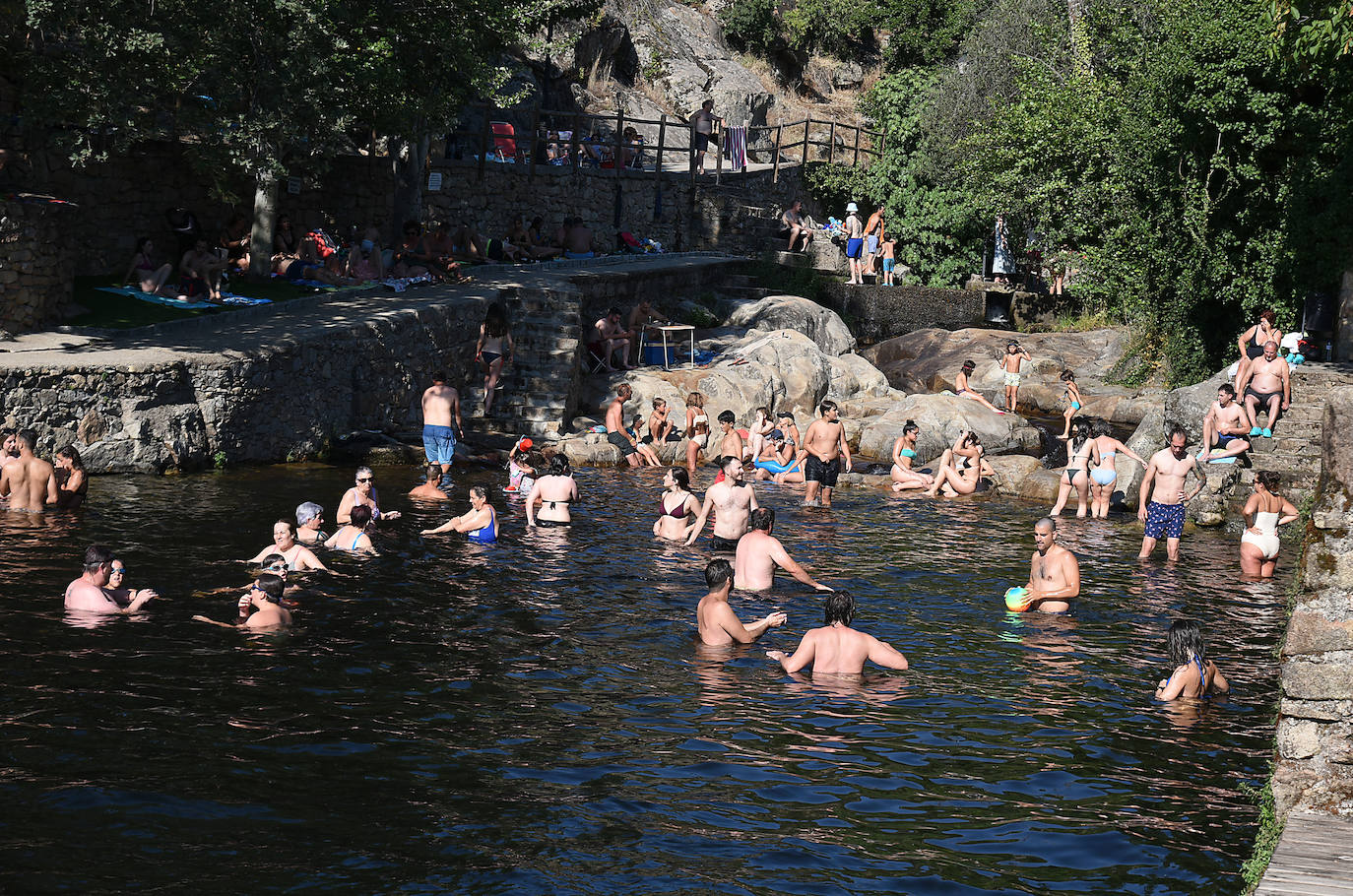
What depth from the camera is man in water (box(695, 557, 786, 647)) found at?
37.9 ft

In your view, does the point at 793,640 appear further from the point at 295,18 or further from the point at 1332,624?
the point at 295,18

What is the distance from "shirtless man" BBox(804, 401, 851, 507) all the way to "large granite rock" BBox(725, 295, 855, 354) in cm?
Answer: 1077

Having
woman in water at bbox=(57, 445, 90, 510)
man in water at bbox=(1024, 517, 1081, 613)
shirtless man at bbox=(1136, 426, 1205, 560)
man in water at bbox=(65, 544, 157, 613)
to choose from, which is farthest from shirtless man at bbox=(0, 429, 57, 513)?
shirtless man at bbox=(1136, 426, 1205, 560)

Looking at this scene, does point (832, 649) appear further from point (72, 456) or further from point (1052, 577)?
point (72, 456)

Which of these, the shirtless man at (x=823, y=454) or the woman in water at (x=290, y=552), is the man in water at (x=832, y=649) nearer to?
the woman in water at (x=290, y=552)

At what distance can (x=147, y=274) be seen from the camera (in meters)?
21.1

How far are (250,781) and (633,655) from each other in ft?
12.8

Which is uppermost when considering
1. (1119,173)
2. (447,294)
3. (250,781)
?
(1119,173)

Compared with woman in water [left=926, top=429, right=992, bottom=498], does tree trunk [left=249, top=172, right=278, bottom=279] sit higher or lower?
higher

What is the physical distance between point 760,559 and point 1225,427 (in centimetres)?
974

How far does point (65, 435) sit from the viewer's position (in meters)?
16.8

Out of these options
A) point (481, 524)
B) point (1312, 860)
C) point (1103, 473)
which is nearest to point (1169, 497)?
point (1103, 473)

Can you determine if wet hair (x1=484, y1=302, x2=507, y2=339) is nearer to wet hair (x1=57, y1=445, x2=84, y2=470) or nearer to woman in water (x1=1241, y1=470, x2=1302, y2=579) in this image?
wet hair (x1=57, y1=445, x2=84, y2=470)

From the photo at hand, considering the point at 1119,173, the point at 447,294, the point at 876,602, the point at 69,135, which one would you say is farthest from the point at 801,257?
the point at 876,602
